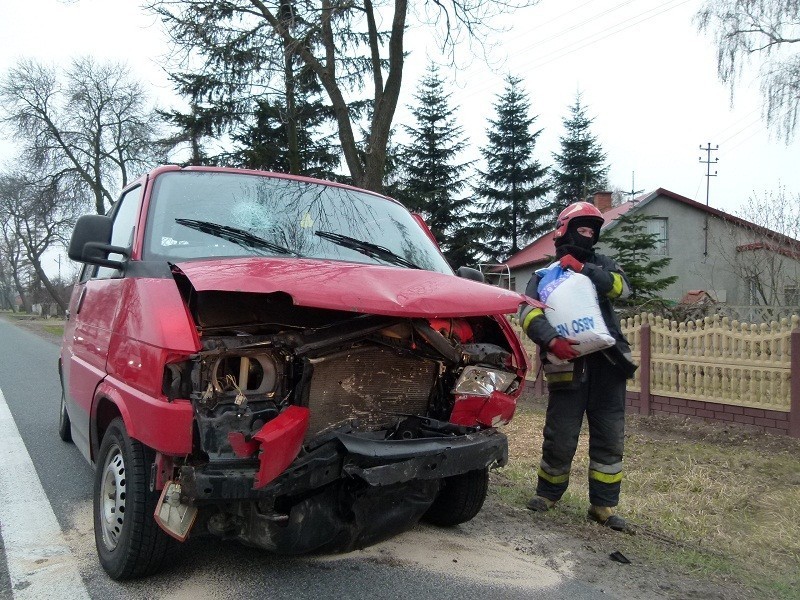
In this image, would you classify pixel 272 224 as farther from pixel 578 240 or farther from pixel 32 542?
pixel 32 542

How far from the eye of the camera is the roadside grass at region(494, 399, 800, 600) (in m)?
3.73

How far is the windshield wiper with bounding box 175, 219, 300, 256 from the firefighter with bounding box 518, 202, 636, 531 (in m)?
1.62

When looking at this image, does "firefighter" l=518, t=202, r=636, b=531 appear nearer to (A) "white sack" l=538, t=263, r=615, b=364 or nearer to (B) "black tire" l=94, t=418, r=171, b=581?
(A) "white sack" l=538, t=263, r=615, b=364

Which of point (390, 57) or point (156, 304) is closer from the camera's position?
point (156, 304)

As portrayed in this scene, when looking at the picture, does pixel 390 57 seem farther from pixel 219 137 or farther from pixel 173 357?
pixel 173 357

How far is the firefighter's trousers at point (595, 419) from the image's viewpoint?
14.2ft

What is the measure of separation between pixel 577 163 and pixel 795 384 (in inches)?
1381

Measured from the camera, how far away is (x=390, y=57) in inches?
464

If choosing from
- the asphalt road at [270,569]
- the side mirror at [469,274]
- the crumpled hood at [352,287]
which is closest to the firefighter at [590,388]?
the side mirror at [469,274]

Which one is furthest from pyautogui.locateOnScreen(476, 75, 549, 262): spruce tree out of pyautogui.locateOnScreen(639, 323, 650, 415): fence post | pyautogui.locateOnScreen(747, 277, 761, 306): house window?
pyautogui.locateOnScreen(639, 323, 650, 415): fence post

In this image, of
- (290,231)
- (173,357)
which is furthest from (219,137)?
(173,357)

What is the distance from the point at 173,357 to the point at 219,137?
17.4 m

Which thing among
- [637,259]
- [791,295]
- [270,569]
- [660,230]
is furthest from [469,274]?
[660,230]

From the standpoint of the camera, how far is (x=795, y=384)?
697cm
